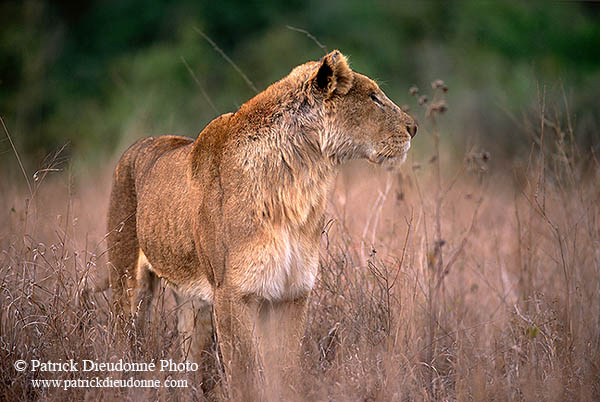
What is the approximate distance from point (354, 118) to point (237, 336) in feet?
4.19

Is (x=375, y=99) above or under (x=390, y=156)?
above

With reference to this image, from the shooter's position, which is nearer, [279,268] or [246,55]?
[279,268]

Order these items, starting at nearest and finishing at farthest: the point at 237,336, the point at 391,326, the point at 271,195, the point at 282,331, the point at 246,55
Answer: the point at 237,336, the point at 271,195, the point at 282,331, the point at 391,326, the point at 246,55

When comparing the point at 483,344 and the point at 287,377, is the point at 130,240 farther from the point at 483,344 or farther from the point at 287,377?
the point at 483,344

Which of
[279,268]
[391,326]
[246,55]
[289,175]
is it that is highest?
[246,55]

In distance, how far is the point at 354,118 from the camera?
3.81m

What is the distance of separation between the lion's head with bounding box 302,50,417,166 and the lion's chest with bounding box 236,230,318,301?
0.53 metres

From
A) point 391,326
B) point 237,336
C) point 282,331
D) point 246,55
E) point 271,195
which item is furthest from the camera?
point 246,55

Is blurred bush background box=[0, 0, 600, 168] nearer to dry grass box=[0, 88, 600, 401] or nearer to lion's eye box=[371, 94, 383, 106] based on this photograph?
dry grass box=[0, 88, 600, 401]

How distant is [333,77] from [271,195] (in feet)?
2.23

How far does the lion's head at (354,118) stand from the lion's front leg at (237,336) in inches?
35.6

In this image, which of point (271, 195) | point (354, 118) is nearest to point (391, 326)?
point (271, 195)

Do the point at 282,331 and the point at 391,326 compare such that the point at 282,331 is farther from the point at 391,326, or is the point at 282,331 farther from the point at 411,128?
the point at 411,128

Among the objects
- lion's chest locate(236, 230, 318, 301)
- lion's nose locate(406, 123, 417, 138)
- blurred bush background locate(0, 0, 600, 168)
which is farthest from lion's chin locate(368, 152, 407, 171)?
blurred bush background locate(0, 0, 600, 168)
